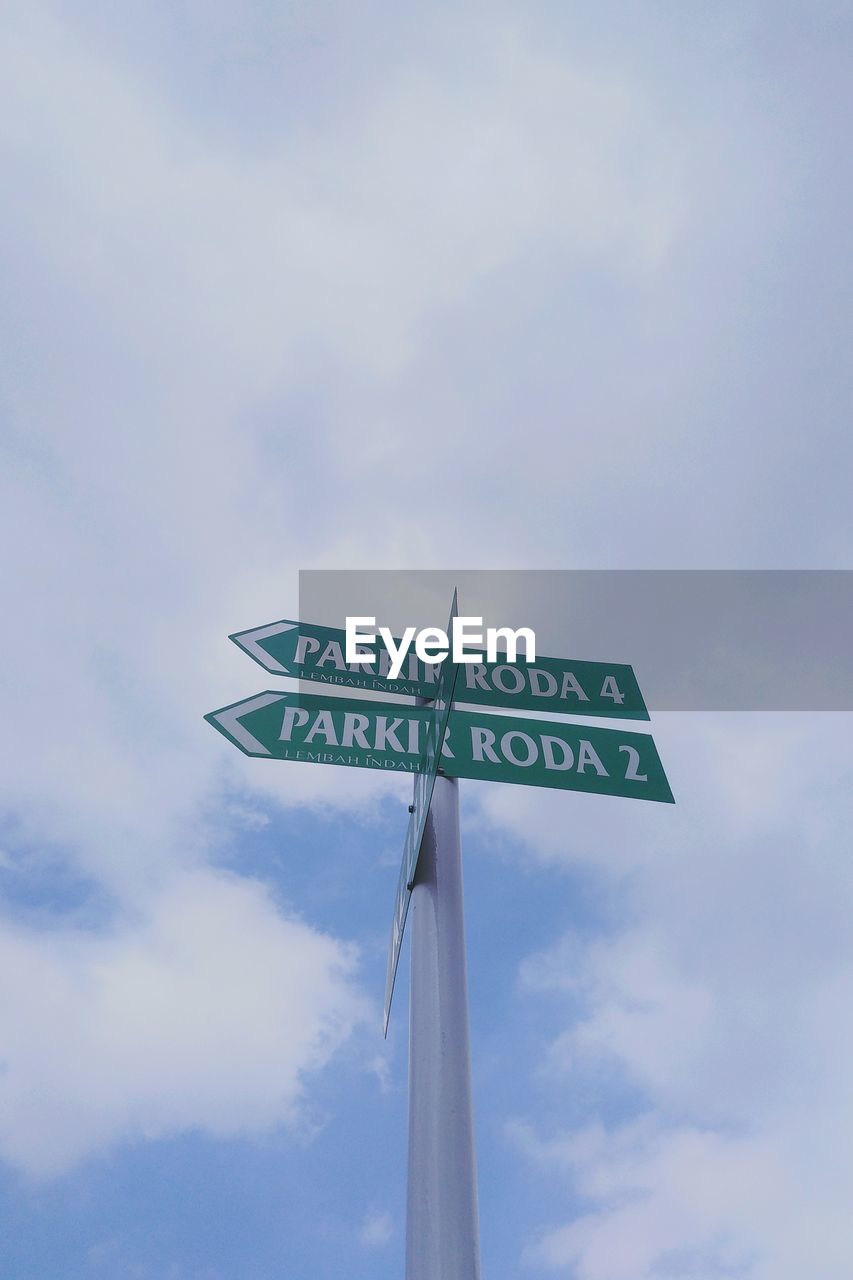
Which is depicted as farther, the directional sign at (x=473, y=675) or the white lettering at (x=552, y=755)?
the directional sign at (x=473, y=675)

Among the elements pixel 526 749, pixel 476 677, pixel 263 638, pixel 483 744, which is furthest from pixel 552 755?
pixel 263 638

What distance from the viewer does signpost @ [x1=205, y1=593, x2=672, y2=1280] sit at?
395cm

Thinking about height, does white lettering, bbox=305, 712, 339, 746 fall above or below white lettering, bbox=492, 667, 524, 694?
below

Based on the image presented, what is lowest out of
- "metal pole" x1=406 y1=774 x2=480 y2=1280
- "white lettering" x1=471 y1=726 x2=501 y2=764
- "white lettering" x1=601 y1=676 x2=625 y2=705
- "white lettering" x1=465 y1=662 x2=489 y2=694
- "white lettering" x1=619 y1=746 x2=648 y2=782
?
"metal pole" x1=406 y1=774 x2=480 y2=1280

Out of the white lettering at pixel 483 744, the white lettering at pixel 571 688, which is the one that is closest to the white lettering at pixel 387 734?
the white lettering at pixel 483 744

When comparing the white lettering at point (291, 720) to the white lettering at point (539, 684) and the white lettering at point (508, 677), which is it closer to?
the white lettering at point (508, 677)

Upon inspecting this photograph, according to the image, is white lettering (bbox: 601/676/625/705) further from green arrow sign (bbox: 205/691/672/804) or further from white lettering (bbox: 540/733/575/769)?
white lettering (bbox: 540/733/575/769)

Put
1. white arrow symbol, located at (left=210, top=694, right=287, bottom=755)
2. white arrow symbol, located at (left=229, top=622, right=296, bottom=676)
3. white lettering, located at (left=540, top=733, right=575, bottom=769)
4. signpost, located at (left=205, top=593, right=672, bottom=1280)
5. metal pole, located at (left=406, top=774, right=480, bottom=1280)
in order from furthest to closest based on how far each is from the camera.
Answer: white arrow symbol, located at (left=229, top=622, right=296, bottom=676) < white lettering, located at (left=540, top=733, right=575, bottom=769) < white arrow symbol, located at (left=210, top=694, right=287, bottom=755) < signpost, located at (left=205, top=593, right=672, bottom=1280) < metal pole, located at (left=406, top=774, right=480, bottom=1280)

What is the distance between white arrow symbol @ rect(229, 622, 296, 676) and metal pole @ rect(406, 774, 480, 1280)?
1.16m

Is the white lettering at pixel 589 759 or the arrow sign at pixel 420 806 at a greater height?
the white lettering at pixel 589 759

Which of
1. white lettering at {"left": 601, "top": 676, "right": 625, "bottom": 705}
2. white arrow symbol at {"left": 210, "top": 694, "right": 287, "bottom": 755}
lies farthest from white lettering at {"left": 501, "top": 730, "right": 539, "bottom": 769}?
white arrow symbol at {"left": 210, "top": 694, "right": 287, "bottom": 755}

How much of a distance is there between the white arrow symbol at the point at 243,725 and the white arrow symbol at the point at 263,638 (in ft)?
1.47

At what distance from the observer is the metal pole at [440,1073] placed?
3781mm

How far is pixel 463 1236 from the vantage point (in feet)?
12.4
